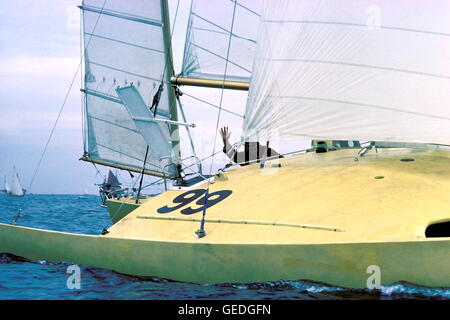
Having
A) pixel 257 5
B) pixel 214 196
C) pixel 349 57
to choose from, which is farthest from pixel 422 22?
pixel 257 5

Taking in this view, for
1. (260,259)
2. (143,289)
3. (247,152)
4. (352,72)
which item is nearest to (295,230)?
(260,259)

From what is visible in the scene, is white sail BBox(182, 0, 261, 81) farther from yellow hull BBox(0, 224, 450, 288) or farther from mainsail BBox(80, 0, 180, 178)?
yellow hull BBox(0, 224, 450, 288)

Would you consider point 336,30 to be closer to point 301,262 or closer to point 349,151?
point 349,151

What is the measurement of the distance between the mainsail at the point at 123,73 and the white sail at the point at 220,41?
194 centimetres

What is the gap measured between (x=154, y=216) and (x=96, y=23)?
10.4 meters

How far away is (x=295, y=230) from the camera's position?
7.40 meters

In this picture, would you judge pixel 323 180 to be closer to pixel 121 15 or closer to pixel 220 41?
pixel 220 41

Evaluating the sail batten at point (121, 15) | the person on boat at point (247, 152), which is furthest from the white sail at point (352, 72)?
the sail batten at point (121, 15)

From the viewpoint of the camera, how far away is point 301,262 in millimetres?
6836

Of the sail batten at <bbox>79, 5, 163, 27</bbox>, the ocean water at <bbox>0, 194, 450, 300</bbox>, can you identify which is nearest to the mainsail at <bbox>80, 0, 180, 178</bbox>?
the sail batten at <bbox>79, 5, 163, 27</bbox>

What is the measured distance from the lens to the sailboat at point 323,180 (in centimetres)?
683

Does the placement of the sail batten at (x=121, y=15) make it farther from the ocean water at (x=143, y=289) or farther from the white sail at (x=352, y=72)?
the ocean water at (x=143, y=289)

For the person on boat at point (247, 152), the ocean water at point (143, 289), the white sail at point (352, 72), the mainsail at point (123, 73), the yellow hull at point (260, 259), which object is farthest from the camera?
the mainsail at point (123, 73)

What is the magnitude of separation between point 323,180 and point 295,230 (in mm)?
1371
